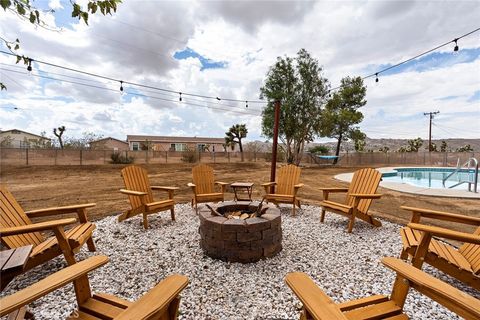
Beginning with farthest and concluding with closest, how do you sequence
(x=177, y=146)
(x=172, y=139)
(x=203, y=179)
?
(x=172, y=139) → (x=177, y=146) → (x=203, y=179)

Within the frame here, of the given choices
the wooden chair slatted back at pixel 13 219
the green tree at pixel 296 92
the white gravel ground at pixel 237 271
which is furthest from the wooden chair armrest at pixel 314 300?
the green tree at pixel 296 92

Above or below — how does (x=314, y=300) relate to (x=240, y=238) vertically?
above

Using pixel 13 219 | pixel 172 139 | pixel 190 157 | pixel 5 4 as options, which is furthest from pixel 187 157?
pixel 172 139

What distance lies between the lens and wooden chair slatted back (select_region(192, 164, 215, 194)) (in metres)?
4.62

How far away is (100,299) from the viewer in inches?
57.4

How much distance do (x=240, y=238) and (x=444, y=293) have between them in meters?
1.76

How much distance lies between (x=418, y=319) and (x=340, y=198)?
4.60 m

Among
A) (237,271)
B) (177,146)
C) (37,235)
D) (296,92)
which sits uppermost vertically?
(296,92)

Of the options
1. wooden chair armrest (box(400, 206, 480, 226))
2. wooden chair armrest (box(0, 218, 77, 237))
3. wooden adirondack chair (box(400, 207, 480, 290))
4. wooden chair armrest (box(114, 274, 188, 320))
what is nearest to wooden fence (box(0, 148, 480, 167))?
wooden chair armrest (box(0, 218, 77, 237))

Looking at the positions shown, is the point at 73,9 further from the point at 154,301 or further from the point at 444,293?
the point at 444,293

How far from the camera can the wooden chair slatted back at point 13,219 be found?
232 cm

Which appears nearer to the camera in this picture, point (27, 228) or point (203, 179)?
point (27, 228)

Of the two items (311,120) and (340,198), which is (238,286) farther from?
(311,120)

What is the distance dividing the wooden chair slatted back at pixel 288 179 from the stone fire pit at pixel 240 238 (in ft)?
6.53
